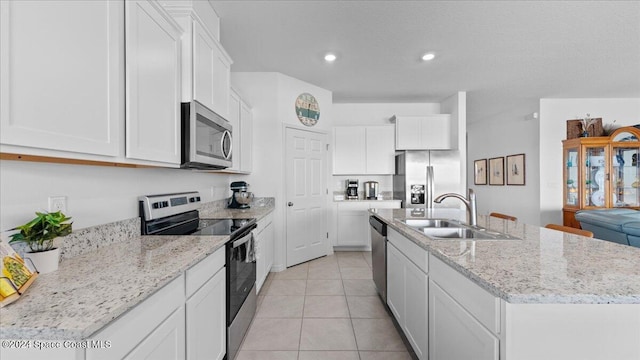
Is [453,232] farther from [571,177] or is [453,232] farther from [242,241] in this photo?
[571,177]

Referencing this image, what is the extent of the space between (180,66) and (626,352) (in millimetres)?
2440

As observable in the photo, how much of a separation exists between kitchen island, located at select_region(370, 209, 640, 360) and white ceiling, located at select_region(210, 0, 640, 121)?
2060 millimetres

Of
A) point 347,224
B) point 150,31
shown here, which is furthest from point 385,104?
point 150,31

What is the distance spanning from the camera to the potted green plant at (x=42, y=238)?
1.01 meters

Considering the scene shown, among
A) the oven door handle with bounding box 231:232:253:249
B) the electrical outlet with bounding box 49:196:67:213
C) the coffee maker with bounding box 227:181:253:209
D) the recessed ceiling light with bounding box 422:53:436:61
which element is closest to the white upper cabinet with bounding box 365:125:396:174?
the recessed ceiling light with bounding box 422:53:436:61

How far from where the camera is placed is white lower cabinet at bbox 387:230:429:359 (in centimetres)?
163

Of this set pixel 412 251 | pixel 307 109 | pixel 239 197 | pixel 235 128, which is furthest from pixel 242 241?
pixel 307 109

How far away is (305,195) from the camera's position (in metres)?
4.16

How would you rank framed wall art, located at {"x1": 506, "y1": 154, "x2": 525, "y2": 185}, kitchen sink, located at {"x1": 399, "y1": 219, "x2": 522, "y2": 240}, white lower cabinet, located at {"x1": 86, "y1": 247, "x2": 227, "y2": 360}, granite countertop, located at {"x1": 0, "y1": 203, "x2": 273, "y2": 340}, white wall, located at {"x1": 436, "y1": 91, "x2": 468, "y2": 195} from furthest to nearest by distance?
1. framed wall art, located at {"x1": 506, "y1": 154, "x2": 525, "y2": 185}
2. white wall, located at {"x1": 436, "y1": 91, "x2": 468, "y2": 195}
3. kitchen sink, located at {"x1": 399, "y1": 219, "x2": 522, "y2": 240}
4. white lower cabinet, located at {"x1": 86, "y1": 247, "x2": 227, "y2": 360}
5. granite countertop, located at {"x1": 0, "y1": 203, "x2": 273, "y2": 340}

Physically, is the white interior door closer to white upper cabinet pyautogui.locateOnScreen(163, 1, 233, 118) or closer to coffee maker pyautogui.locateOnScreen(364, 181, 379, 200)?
coffee maker pyautogui.locateOnScreen(364, 181, 379, 200)

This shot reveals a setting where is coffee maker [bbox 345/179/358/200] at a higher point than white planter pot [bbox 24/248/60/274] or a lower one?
higher

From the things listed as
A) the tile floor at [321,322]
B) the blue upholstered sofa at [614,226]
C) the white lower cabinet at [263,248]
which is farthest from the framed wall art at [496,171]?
the white lower cabinet at [263,248]

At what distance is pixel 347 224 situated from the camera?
473cm

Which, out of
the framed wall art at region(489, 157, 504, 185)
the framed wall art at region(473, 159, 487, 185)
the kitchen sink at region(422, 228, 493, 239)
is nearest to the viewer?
the kitchen sink at region(422, 228, 493, 239)
